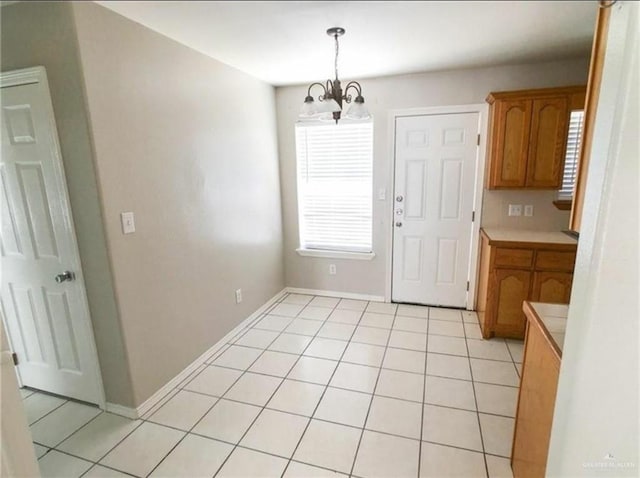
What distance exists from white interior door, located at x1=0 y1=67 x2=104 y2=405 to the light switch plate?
0.85ft

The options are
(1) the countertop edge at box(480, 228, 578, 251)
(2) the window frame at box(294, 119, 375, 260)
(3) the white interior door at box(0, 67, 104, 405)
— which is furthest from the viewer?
(2) the window frame at box(294, 119, 375, 260)

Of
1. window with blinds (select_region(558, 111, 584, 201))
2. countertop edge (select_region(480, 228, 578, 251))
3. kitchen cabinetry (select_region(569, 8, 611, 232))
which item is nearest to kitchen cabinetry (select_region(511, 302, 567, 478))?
kitchen cabinetry (select_region(569, 8, 611, 232))

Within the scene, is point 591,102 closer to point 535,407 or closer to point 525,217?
point 535,407

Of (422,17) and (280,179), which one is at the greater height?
(422,17)

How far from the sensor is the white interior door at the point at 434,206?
10.1 ft

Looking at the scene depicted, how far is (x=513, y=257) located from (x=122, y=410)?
2939mm

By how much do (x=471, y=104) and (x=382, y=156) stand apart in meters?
0.89

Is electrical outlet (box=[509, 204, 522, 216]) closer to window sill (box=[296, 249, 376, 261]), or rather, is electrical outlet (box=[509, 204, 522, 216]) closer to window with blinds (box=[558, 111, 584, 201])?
window with blinds (box=[558, 111, 584, 201])

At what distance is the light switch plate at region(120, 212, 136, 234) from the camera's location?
6.01 ft

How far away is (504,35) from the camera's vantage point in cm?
198

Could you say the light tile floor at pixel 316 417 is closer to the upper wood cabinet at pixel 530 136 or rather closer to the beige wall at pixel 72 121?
the beige wall at pixel 72 121

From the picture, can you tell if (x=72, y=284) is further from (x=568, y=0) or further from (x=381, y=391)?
(x=568, y=0)

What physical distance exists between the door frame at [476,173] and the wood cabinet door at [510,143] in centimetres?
21

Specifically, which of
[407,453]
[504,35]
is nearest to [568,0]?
[504,35]
